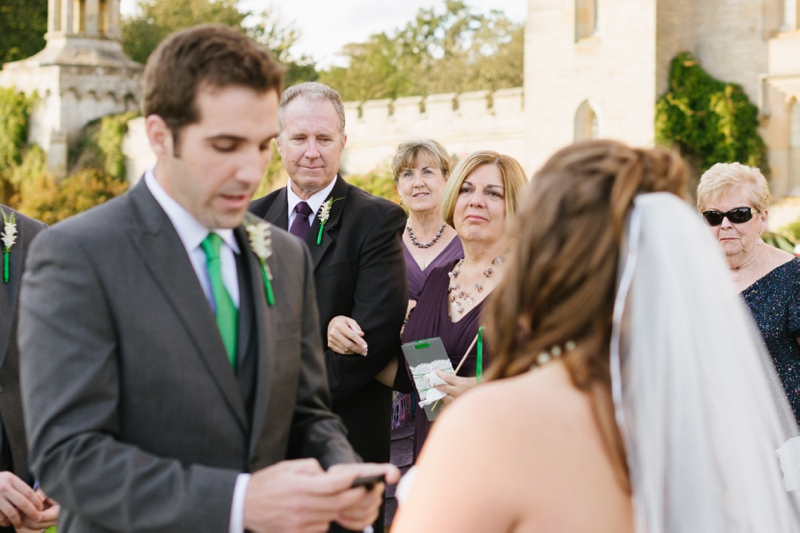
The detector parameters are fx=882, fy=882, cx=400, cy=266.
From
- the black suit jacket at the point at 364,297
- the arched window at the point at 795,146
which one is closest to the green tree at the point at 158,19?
the arched window at the point at 795,146

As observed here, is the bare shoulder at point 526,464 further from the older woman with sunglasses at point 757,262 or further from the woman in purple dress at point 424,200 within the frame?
the woman in purple dress at point 424,200

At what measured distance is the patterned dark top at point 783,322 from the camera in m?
4.10

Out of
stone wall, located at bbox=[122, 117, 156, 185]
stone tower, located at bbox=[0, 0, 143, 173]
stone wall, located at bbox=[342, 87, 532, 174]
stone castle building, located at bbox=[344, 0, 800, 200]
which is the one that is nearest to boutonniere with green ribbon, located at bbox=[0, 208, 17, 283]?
stone castle building, located at bbox=[344, 0, 800, 200]

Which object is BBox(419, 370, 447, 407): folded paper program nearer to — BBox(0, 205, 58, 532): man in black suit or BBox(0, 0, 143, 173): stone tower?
BBox(0, 205, 58, 532): man in black suit

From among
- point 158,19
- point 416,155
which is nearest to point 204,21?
point 158,19

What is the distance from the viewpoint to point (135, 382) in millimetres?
2018

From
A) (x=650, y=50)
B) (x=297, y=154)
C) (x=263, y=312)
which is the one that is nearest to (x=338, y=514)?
(x=263, y=312)

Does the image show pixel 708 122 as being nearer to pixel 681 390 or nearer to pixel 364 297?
pixel 364 297

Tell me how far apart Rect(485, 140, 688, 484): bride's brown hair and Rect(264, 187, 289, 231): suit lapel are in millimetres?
2484

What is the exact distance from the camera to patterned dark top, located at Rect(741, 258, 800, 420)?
4.10 meters

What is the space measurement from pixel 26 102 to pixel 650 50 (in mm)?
26655

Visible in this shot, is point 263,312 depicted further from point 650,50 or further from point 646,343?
point 650,50

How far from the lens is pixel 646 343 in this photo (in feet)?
5.42

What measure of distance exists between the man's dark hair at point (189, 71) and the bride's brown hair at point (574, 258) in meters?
0.80
